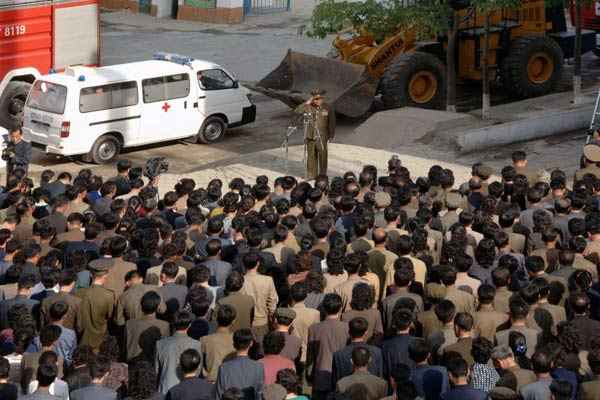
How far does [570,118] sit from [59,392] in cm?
1553

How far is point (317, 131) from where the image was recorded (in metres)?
19.8

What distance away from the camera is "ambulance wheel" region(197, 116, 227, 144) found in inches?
955

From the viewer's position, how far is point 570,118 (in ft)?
77.3

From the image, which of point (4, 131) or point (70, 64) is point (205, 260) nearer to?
point (4, 131)

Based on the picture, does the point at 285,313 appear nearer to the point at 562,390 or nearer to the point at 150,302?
the point at 150,302

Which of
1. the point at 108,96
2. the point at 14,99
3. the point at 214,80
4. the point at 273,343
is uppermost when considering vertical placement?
the point at 214,80

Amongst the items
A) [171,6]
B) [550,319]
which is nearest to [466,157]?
[550,319]

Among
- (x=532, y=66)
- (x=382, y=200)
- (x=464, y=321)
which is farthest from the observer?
(x=532, y=66)

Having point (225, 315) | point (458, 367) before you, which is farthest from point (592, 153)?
point (458, 367)

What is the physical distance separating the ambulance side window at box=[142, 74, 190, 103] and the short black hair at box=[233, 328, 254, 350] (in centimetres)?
1330

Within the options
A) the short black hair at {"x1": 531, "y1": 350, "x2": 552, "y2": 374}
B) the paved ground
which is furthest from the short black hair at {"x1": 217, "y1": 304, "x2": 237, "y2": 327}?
the paved ground

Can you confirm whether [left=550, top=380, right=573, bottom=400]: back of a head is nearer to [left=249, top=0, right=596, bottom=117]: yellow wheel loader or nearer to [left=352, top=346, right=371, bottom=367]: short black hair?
[left=352, top=346, right=371, bottom=367]: short black hair

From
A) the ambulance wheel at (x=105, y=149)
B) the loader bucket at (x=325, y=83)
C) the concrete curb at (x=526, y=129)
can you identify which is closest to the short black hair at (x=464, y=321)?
the concrete curb at (x=526, y=129)

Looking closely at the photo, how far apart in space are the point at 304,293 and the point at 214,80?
44.2 feet
